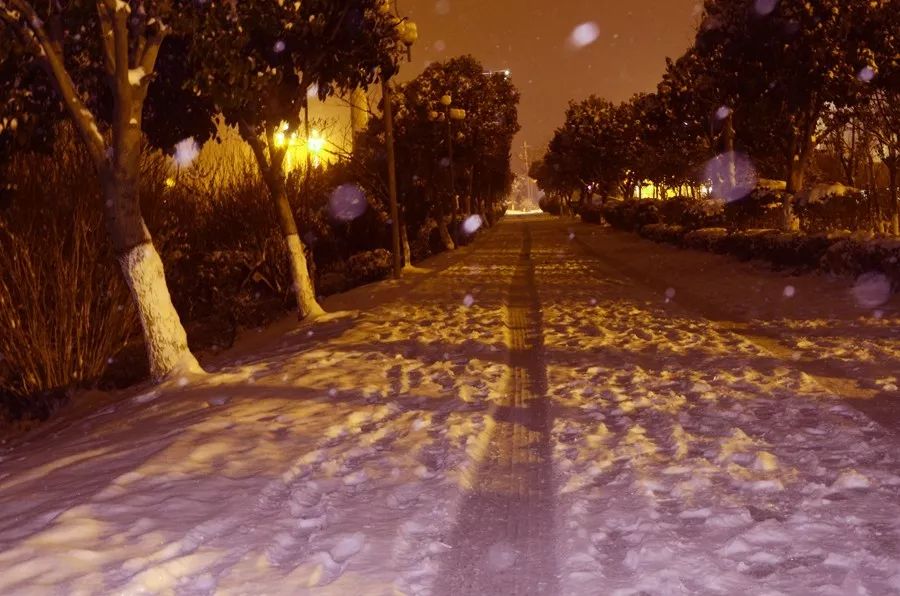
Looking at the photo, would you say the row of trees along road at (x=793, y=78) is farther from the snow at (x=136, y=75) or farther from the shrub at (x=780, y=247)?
the snow at (x=136, y=75)

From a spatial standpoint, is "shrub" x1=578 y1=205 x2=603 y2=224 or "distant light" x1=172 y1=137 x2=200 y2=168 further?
"shrub" x1=578 y1=205 x2=603 y2=224

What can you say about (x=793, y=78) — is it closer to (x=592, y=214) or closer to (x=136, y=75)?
(x=136, y=75)

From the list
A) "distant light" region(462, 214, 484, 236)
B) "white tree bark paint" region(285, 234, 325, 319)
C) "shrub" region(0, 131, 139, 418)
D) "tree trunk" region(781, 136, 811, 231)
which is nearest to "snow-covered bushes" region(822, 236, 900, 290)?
"tree trunk" region(781, 136, 811, 231)

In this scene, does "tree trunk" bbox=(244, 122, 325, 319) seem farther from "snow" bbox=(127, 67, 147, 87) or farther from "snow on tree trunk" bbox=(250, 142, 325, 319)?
"snow" bbox=(127, 67, 147, 87)

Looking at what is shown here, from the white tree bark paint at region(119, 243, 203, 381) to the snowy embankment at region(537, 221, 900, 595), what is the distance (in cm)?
432

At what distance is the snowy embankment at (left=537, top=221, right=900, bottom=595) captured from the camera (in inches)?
173

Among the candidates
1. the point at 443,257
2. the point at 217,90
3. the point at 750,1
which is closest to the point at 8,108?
the point at 217,90

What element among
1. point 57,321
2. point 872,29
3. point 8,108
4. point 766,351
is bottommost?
point 766,351

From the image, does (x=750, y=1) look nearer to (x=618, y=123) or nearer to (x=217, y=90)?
(x=217, y=90)

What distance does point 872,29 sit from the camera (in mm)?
20125

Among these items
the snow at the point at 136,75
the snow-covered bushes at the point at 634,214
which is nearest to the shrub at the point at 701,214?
the snow-covered bushes at the point at 634,214

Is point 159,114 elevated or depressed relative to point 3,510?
elevated

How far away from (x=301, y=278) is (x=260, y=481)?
10.1 m

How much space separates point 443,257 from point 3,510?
1118 inches
